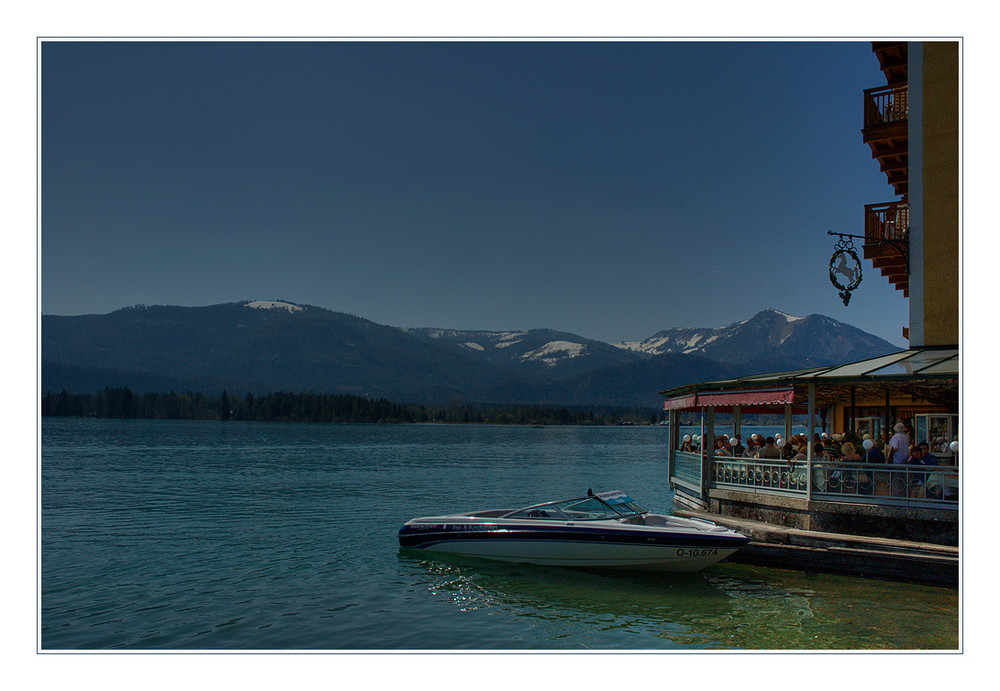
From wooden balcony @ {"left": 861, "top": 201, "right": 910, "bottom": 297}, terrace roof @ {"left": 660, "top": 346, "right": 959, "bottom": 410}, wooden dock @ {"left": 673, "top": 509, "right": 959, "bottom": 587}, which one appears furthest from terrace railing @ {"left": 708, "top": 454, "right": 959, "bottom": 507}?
wooden balcony @ {"left": 861, "top": 201, "right": 910, "bottom": 297}

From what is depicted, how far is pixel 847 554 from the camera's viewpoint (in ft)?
52.4

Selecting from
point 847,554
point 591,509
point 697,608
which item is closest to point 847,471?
point 847,554

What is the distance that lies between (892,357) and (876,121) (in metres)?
7.98

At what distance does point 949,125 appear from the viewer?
19891 millimetres

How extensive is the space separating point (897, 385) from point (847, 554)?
4221 mm

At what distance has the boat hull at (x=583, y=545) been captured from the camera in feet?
56.3

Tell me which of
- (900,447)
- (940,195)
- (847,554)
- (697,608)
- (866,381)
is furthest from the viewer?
(940,195)

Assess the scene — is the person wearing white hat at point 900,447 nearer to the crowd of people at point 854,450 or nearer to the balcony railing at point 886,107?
the crowd of people at point 854,450

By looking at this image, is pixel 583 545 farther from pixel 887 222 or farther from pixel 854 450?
pixel 887 222

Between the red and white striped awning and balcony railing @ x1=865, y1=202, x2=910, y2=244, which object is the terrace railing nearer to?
the red and white striped awning

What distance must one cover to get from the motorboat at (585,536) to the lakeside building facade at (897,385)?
7.01 ft

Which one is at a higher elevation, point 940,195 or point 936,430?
point 940,195

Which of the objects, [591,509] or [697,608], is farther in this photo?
[591,509]
